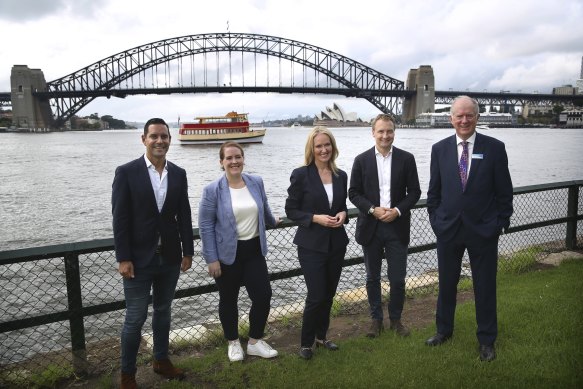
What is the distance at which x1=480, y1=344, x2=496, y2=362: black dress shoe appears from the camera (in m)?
3.30

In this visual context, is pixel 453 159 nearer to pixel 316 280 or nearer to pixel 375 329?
pixel 316 280

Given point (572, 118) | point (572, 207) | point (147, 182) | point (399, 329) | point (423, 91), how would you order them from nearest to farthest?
point (147, 182) < point (399, 329) < point (572, 207) < point (423, 91) < point (572, 118)

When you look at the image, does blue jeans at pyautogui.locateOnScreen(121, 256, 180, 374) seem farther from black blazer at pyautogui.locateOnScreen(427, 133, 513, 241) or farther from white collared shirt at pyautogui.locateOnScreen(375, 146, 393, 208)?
black blazer at pyautogui.locateOnScreen(427, 133, 513, 241)

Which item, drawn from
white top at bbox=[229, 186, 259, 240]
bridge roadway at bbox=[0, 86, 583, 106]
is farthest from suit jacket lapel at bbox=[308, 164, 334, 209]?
bridge roadway at bbox=[0, 86, 583, 106]

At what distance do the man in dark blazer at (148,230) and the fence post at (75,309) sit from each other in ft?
1.41

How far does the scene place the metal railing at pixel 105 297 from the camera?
10.8 feet

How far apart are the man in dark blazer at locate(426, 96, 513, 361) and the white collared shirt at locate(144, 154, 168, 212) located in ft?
6.03

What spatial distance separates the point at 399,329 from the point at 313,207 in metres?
1.24

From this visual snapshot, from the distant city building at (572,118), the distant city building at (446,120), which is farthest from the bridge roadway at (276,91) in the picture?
the distant city building at (572,118)

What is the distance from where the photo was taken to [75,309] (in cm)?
330

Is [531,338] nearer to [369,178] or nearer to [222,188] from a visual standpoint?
[369,178]

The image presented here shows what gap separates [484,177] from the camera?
10.9 ft

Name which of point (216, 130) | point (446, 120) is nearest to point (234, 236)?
point (216, 130)

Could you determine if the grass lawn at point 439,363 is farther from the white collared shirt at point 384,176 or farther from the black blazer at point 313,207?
the white collared shirt at point 384,176
